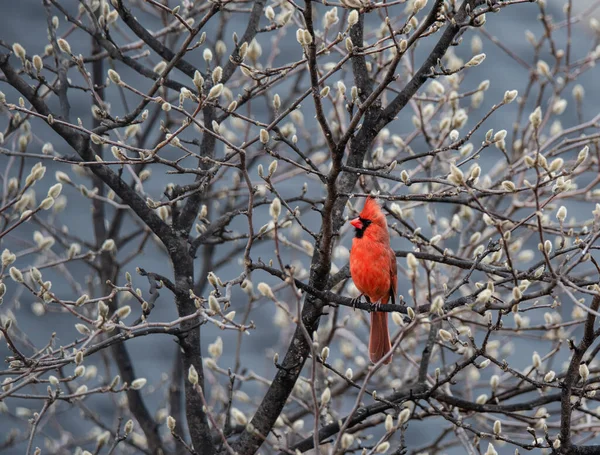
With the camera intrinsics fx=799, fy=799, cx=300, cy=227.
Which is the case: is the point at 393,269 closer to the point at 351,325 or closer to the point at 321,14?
the point at 351,325

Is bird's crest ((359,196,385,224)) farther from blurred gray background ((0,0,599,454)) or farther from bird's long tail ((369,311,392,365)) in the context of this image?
blurred gray background ((0,0,599,454))

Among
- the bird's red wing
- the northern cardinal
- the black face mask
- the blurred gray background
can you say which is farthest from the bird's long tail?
the blurred gray background

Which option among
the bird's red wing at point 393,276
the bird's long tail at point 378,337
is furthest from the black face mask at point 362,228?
the bird's long tail at point 378,337

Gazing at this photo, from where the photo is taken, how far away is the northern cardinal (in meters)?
3.63

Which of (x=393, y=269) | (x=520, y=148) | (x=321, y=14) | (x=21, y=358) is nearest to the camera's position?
(x=21, y=358)

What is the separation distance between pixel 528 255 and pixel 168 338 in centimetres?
217

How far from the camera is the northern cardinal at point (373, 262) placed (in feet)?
11.9

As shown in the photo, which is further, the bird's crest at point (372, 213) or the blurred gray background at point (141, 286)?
the blurred gray background at point (141, 286)

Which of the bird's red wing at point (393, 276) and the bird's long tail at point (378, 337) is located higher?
the bird's red wing at point (393, 276)

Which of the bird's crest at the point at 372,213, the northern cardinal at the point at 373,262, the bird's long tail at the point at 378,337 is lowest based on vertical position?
the bird's long tail at the point at 378,337

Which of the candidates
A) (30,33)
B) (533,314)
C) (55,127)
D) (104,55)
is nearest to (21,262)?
(30,33)

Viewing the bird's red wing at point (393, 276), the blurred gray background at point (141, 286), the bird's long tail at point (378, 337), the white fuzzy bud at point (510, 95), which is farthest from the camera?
the blurred gray background at point (141, 286)

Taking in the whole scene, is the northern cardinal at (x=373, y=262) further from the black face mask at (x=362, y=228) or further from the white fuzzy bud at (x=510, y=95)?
the white fuzzy bud at (x=510, y=95)

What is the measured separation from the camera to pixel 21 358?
8.11 feet
